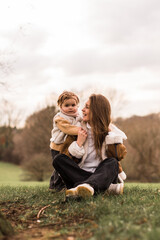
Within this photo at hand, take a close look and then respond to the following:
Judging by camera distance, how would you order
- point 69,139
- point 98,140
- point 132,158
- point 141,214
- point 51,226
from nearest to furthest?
point 141,214 → point 51,226 → point 98,140 → point 69,139 → point 132,158

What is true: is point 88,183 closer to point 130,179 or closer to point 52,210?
point 52,210

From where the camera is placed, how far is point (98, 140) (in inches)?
190

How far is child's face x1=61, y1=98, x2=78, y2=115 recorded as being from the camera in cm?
533

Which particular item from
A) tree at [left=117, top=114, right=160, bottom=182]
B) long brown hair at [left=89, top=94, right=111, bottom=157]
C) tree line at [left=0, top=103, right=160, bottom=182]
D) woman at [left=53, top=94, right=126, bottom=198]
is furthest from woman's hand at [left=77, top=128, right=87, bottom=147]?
tree at [left=117, top=114, right=160, bottom=182]

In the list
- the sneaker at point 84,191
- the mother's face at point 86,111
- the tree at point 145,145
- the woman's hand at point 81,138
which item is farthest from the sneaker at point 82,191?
the tree at point 145,145

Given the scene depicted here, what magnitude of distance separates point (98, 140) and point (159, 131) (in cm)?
2442

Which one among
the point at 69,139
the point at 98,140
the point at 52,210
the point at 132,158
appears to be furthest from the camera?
the point at 132,158

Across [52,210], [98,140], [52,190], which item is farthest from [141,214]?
[52,190]

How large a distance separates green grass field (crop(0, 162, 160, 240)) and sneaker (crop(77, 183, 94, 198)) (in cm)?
9

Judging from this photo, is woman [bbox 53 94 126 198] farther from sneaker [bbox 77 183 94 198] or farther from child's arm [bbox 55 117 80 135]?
sneaker [bbox 77 183 94 198]

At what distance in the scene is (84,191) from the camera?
405 cm

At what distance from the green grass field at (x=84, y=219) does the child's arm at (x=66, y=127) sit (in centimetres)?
112

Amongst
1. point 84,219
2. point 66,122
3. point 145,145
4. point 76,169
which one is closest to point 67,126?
point 66,122

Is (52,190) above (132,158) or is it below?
above
